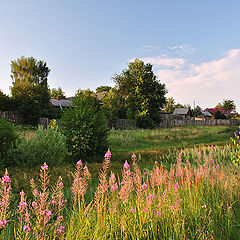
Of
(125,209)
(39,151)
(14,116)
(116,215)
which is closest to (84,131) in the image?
(39,151)

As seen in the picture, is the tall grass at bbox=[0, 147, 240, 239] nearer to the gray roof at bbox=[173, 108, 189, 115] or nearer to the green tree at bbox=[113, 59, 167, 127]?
the green tree at bbox=[113, 59, 167, 127]

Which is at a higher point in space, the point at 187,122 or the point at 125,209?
the point at 187,122

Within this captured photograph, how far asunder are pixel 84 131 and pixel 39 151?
2.11 meters

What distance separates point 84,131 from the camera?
8242 mm

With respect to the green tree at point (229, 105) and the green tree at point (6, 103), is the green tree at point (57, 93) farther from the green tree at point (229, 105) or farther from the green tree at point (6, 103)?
the green tree at point (229, 105)

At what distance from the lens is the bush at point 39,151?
20.9 feet

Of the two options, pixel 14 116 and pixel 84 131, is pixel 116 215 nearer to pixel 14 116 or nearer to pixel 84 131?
pixel 84 131

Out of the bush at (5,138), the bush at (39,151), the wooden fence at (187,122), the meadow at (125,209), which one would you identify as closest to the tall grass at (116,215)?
the meadow at (125,209)

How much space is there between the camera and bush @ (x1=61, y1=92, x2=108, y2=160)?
8.23 metres

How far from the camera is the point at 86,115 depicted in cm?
855

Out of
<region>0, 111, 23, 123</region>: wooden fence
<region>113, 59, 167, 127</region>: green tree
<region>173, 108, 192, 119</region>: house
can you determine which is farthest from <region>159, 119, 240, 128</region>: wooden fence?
<region>173, 108, 192, 119</region>: house

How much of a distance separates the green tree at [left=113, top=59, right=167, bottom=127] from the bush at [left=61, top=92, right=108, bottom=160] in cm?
2280

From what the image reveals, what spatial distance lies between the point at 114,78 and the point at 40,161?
32181mm

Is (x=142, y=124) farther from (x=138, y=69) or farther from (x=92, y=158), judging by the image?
(x=92, y=158)
